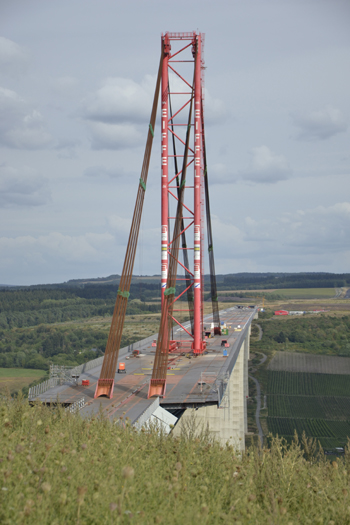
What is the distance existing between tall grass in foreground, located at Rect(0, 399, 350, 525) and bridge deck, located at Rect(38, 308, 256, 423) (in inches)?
335

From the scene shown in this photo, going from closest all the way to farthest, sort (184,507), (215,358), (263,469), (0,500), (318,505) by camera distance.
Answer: (0,500)
(184,507)
(318,505)
(263,469)
(215,358)

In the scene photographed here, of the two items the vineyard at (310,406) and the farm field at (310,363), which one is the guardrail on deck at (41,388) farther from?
the farm field at (310,363)

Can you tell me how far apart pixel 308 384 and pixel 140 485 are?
302ft

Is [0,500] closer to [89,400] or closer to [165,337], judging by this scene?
[89,400]

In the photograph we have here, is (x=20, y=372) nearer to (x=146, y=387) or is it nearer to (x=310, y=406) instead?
(x=310, y=406)

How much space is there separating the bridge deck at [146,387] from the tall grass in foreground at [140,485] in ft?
27.9

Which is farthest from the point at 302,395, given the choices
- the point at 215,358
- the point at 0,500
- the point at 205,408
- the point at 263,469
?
the point at 0,500

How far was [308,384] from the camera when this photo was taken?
94375mm

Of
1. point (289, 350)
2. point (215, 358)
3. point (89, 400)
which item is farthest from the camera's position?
point (289, 350)

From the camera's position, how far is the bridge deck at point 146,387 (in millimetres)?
27203

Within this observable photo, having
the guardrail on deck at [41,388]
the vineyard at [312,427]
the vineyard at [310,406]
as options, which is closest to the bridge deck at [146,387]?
the guardrail on deck at [41,388]

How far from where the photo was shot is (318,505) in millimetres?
9219

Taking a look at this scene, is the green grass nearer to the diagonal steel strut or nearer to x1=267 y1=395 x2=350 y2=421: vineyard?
x1=267 y1=395 x2=350 y2=421: vineyard

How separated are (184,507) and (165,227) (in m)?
36.8
